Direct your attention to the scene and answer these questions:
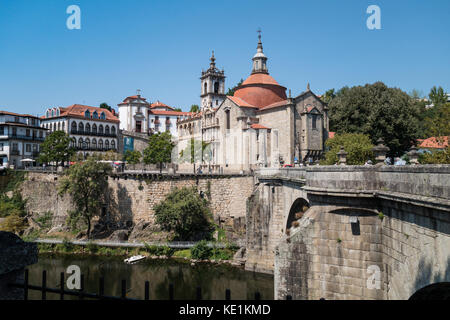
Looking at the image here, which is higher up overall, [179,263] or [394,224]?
[394,224]

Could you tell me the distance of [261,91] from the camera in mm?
54125

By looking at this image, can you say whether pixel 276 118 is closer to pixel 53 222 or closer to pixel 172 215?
pixel 172 215

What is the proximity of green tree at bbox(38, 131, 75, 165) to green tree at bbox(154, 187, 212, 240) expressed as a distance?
2215cm

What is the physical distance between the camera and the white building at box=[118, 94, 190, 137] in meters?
78.7

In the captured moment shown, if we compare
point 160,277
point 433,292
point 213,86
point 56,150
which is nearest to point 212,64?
point 213,86

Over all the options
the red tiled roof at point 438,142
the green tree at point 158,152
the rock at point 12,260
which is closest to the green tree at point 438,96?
the red tiled roof at point 438,142

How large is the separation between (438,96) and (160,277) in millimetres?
90199

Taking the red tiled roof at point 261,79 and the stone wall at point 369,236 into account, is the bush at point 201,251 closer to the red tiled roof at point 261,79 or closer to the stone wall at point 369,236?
the stone wall at point 369,236

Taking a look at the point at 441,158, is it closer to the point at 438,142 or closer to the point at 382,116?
the point at 438,142

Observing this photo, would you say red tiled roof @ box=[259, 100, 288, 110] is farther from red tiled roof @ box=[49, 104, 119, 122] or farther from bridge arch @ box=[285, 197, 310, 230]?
red tiled roof @ box=[49, 104, 119, 122]

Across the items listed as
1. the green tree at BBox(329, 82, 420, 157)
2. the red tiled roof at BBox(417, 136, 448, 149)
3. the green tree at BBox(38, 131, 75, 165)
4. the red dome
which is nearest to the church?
the red dome

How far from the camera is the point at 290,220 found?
2383 centimetres
